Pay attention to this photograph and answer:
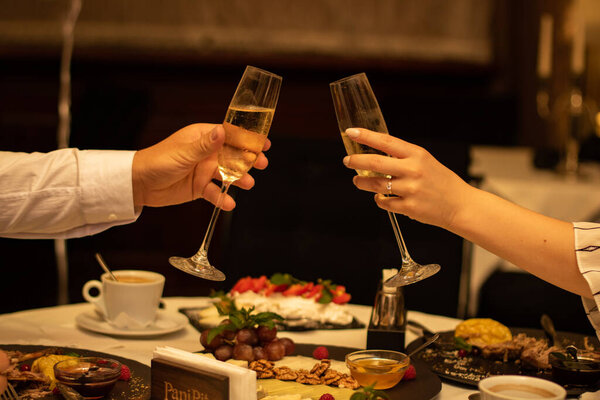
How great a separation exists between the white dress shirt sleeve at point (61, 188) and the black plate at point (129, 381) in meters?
0.34

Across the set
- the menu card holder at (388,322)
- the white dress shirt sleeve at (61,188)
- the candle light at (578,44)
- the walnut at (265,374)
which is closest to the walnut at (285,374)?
the walnut at (265,374)

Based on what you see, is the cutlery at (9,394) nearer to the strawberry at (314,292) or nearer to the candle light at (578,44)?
the strawberry at (314,292)

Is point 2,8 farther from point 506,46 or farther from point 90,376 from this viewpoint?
point 90,376

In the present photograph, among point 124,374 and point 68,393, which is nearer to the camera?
point 68,393

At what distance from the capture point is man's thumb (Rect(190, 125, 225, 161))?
1496 millimetres

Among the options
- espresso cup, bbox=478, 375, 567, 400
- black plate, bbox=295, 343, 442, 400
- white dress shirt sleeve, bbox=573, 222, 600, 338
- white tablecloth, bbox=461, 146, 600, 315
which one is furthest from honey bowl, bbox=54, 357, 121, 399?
white tablecloth, bbox=461, 146, 600, 315

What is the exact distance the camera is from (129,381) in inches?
52.9

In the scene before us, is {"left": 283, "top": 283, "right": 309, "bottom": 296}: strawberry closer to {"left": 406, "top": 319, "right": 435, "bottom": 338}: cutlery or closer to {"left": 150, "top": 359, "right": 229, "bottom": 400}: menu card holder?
{"left": 406, "top": 319, "right": 435, "bottom": 338}: cutlery

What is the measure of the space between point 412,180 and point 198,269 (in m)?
0.45

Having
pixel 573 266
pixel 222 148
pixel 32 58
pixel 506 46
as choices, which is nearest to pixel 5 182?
pixel 222 148

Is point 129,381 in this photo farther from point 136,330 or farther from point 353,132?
point 353,132

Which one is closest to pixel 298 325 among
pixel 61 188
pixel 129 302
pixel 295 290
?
pixel 295 290

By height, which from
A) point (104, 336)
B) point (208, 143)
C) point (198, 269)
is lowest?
point (104, 336)

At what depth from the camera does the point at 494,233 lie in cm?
136
